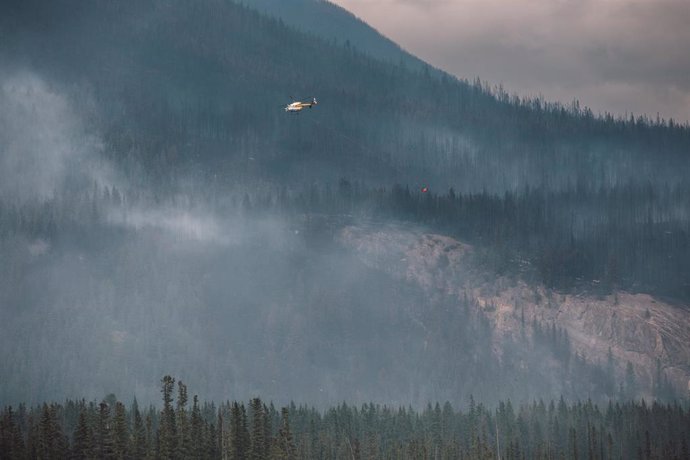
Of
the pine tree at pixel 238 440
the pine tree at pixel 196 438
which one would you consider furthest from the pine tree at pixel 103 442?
the pine tree at pixel 238 440

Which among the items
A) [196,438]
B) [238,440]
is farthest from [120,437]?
[238,440]

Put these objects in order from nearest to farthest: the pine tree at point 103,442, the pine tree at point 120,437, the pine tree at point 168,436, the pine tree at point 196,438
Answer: the pine tree at point 103,442
the pine tree at point 120,437
the pine tree at point 168,436
the pine tree at point 196,438

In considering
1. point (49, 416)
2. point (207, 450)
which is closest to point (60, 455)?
point (49, 416)

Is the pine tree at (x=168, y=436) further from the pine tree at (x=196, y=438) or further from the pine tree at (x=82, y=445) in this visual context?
the pine tree at (x=82, y=445)

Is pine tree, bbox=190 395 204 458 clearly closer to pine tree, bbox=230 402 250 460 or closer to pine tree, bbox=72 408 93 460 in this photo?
pine tree, bbox=230 402 250 460

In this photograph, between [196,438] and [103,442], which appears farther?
[196,438]

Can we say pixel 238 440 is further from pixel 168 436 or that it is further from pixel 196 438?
pixel 168 436

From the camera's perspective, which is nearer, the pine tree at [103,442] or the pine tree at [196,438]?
the pine tree at [103,442]

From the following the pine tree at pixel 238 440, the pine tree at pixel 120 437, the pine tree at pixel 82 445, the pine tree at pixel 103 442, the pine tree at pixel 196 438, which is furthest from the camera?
the pine tree at pixel 238 440

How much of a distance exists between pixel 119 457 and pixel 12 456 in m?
20.0

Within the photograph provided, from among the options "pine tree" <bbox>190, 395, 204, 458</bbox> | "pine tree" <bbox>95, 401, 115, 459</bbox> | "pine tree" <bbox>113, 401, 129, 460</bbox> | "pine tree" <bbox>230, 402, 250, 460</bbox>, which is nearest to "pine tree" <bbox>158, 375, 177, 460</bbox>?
"pine tree" <bbox>190, 395, 204, 458</bbox>

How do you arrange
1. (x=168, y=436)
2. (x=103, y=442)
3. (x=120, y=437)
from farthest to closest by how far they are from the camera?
(x=168, y=436) < (x=120, y=437) < (x=103, y=442)

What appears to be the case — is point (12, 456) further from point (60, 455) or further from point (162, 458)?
point (162, 458)

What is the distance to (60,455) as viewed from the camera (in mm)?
191375
